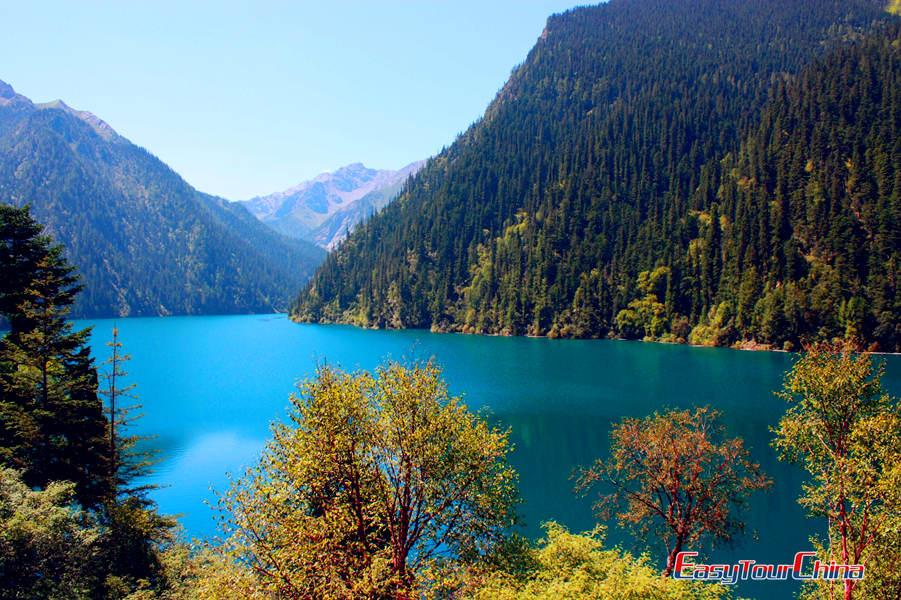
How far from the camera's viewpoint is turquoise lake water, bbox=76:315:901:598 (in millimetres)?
35188

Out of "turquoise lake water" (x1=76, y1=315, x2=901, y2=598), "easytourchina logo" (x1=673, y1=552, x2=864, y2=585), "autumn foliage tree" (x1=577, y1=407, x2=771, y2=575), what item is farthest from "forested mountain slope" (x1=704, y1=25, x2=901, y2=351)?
"autumn foliage tree" (x1=577, y1=407, x2=771, y2=575)

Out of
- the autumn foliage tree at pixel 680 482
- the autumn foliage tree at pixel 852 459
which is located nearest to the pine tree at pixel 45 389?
the autumn foliage tree at pixel 680 482

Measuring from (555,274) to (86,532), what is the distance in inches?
6757

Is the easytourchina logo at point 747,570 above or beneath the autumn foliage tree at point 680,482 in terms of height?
beneath

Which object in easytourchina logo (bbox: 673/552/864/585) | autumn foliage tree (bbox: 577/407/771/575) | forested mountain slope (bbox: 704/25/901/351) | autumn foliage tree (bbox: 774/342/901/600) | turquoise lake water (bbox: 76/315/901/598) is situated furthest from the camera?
forested mountain slope (bbox: 704/25/901/351)

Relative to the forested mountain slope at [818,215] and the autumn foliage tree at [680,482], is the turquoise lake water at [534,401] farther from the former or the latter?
the forested mountain slope at [818,215]

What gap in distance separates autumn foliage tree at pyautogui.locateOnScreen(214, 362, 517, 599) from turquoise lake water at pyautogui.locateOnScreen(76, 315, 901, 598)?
360cm

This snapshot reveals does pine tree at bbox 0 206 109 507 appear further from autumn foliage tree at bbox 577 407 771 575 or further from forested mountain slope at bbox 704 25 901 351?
forested mountain slope at bbox 704 25 901 351

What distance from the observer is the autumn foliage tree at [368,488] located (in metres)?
18.2

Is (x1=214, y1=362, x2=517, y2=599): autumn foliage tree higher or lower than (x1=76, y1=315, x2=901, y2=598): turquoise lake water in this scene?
higher

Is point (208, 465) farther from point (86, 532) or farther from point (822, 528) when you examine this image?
point (822, 528)

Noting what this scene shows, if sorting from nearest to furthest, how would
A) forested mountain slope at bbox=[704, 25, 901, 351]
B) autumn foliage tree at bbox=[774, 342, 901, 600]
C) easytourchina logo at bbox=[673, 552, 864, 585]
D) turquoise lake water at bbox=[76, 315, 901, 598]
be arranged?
autumn foliage tree at bbox=[774, 342, 901, 600] → easytourchina logo at bbox=[673, 552, 864, 585] → turquoise lake water at bbox=[76, 315, 901, 598] → forested mountain slope at bbox=[704, 25, 901, 351]

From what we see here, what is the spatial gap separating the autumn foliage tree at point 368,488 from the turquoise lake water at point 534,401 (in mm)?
3603

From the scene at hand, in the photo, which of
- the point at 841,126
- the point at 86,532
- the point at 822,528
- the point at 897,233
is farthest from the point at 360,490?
the point at 841,126
